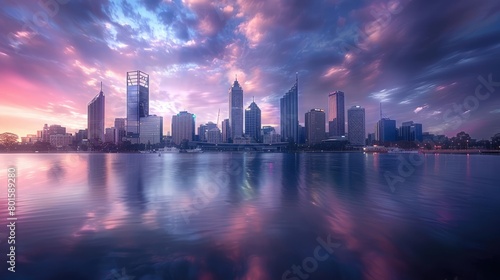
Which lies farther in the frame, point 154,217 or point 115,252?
point 154,217

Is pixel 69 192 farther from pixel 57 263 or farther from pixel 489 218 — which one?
pixel 489 218

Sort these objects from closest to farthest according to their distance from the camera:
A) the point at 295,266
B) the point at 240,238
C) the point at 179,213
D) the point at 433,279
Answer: the point at 433,279 → the point at 295,266 → the point at 240,238 → the point at 179,213

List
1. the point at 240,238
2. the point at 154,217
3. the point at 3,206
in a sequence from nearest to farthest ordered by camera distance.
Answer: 1. the point at 240,238
2. the point at 154,217
3. the point at 3,206

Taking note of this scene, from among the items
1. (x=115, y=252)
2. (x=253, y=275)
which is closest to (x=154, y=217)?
(x=115, y=252)

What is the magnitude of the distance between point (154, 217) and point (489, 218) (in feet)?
72.6

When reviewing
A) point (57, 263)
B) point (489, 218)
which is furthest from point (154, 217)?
point (489, 218)

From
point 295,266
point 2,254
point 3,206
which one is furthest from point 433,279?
point 3,206

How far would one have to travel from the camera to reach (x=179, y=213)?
16047mm

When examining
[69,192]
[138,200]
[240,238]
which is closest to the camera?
[240,238]

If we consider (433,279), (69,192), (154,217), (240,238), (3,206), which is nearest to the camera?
(433,279)

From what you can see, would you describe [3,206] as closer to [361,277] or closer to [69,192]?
[69,192]

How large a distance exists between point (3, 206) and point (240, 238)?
19.9 metres

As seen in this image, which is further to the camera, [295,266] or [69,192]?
[69,192]

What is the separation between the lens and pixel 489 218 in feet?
50.3
